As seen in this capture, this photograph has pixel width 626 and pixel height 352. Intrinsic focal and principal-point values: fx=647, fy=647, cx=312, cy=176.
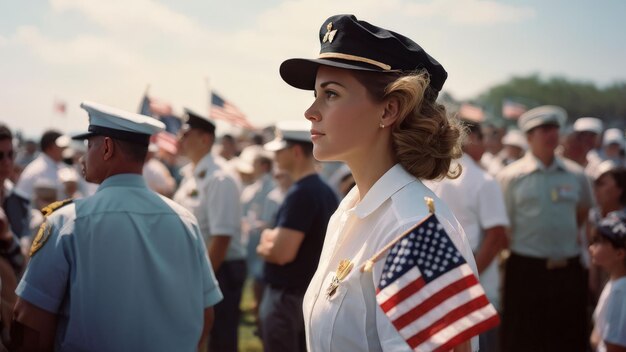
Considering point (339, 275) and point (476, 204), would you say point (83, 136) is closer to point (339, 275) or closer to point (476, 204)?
point (339, 275)

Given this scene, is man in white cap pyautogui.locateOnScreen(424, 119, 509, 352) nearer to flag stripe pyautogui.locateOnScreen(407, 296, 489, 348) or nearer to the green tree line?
flag stripe pyautogui.locateOnScreen(407, 296, 489, 348)

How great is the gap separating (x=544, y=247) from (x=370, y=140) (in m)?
4.53

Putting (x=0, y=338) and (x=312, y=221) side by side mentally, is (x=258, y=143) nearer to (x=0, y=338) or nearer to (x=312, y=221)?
(x=312, y=221)

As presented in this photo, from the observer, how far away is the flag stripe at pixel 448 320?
5.44ft

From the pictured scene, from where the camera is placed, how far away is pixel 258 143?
13094mm

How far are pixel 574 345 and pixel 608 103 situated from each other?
3824 inches

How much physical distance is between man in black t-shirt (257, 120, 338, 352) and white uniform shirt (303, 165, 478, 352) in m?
2.49

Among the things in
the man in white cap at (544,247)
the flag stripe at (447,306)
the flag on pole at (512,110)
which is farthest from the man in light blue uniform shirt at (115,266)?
the flag on pole at (512,110)

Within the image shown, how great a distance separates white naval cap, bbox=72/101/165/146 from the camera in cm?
315

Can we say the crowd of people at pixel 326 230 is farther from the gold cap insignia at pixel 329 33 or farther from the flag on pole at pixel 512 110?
the flag on pole at pixel 512 110

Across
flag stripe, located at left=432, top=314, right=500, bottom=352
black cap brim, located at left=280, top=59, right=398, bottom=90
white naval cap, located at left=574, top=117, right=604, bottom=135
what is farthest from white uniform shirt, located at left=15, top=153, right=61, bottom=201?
flag stripe, located at left=432, top=314, right=500, bottom=352

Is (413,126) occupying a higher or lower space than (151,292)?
higher

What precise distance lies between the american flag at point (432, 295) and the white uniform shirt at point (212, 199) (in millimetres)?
4138

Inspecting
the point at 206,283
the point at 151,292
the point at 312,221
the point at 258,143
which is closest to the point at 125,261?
the point at 151,292
